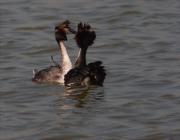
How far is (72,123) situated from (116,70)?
3.51m

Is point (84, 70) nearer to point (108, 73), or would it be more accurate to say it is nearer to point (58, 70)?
point (58, 70)

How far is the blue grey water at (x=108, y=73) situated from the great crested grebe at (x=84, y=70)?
18 cm

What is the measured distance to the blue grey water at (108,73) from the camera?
13.0 m

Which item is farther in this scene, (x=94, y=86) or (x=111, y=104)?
(x=94, y=86)

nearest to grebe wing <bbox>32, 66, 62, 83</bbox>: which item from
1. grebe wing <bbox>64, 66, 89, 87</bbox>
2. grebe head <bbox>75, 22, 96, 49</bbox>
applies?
grebe wing <bbox>64, 66, 89, 87</bbox>

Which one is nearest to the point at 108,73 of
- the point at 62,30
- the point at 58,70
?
the point at 58,70

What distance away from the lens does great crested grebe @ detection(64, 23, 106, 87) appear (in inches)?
601

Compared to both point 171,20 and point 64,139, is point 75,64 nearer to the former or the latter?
point 64,139

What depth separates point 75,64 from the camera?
15.7 m

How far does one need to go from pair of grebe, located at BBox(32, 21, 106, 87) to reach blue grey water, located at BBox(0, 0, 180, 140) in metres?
0.18

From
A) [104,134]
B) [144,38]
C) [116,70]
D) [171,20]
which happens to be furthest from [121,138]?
[171,20]

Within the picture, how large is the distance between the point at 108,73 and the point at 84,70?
1.22m

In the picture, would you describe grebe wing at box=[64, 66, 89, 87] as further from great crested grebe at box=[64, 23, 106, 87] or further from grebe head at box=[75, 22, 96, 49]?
grebe head at box=[75, 22, 96, 49]

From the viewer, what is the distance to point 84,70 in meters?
15.3
